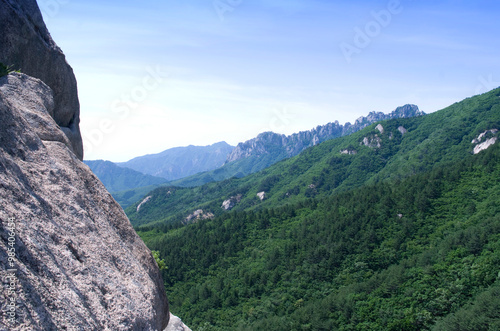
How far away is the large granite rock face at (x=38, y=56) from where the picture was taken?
1712cm

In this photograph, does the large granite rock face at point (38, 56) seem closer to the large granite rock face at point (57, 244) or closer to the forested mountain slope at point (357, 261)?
the large granite rock face at point (57, 244)

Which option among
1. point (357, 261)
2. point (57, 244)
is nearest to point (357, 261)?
point (357, 261)

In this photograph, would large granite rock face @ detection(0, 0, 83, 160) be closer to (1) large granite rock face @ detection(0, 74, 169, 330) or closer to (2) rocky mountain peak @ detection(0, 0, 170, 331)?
(2) rocky mountain peak @ detection(0, 0, 170, 331)

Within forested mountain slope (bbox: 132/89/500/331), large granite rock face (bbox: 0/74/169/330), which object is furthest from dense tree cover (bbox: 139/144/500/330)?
large granite rock face (bbox: 0/74/169/330)

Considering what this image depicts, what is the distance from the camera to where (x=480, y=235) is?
253 feet

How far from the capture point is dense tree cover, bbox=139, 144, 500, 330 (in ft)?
218

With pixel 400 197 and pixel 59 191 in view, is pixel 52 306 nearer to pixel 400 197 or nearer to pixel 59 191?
pixel 59 191

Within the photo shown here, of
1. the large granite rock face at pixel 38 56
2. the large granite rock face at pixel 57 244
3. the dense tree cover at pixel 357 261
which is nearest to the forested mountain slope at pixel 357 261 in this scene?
the dense tree cover at pixel 357 261

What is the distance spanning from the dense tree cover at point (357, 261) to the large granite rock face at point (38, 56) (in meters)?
65.4

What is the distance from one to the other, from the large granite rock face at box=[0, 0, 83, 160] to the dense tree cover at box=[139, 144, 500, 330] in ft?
214

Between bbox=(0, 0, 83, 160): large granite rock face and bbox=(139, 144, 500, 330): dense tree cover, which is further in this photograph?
bbox=(139, 144, 500, 330): dense tree cover

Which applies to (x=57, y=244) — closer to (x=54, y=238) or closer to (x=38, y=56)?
(x=54, y=238)

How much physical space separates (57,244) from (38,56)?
14581 mm

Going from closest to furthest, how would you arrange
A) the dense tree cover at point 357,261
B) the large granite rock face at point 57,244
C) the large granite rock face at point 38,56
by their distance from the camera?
the large granite rock face at point 57,244
the large granite rock face at point 38,56
the dense tree cover at point 357,261
